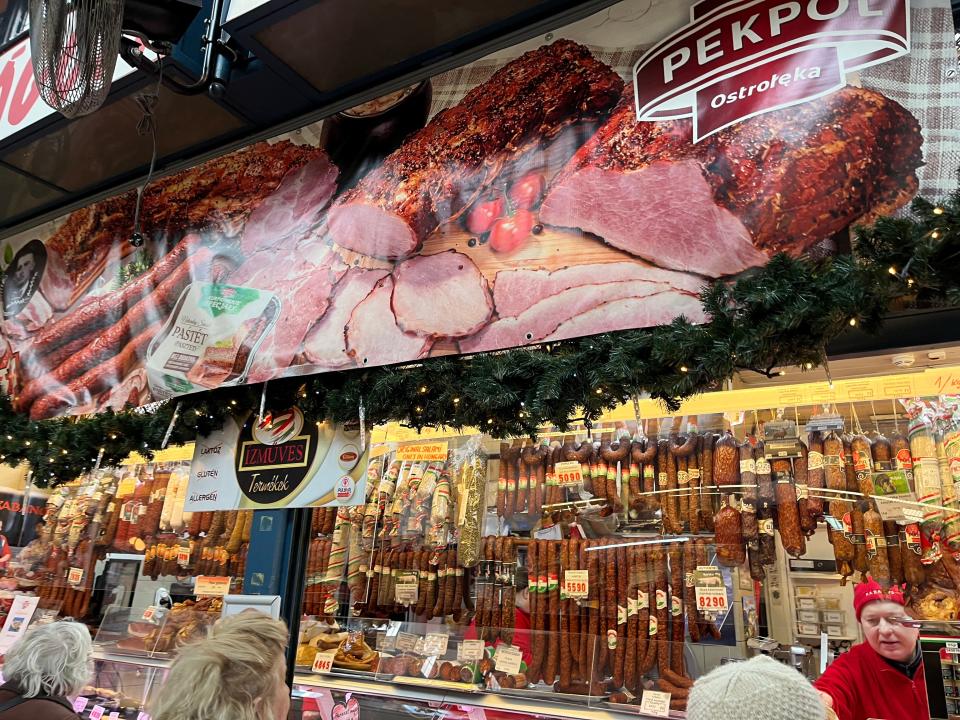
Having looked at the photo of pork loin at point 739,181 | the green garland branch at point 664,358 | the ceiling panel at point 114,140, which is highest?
the ceiling panel at point 114,140

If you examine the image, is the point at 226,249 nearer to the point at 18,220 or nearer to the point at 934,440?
the point at 18,220

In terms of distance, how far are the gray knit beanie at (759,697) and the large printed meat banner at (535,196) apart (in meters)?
1.42

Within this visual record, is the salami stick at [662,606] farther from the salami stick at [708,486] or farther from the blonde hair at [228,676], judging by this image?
the blonde hair at [228,676]

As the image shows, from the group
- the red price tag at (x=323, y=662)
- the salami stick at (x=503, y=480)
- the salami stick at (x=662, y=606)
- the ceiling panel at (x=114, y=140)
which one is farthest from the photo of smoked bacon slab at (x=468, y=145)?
the red price tag at (x=323, y=662)

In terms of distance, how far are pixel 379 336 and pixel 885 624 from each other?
8.55 ft

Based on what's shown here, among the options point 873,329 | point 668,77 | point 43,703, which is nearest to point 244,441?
point 43,703

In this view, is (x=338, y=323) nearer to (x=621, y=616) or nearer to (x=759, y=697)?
(x=621, y=616)

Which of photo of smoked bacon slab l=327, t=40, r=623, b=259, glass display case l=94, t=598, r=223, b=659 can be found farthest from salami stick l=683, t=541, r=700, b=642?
glass display case l=94, t=598, r=223, b=659

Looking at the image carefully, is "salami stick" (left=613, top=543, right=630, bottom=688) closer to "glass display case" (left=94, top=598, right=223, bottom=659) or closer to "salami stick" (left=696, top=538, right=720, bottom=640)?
"salami stick" (left=696, top=538, right=720, bottom=640)

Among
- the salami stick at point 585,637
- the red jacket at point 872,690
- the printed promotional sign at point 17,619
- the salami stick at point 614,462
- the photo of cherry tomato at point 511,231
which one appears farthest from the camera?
the printed promotional sign at point 17,619

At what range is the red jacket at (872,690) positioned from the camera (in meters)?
2.89

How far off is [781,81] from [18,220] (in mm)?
5481

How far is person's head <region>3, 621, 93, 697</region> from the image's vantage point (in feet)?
8.97

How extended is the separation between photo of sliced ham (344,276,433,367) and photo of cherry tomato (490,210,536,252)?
535mm
